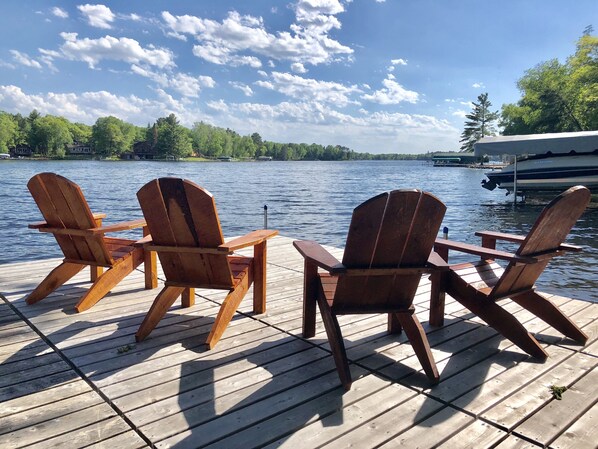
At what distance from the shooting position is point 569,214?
2.74m

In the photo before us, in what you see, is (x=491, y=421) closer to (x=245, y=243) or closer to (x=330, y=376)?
(x=330, y=376)

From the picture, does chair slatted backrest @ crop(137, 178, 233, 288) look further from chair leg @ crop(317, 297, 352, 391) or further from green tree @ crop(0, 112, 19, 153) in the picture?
green tree @ crop(0, 112, 19, 153)

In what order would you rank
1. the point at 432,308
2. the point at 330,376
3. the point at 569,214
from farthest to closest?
the point at 432,308 → the point at 569,214 → the point at 330,376

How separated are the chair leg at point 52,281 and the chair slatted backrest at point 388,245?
8.35 feet

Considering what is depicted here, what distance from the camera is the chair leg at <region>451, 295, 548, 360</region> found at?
2691 mm

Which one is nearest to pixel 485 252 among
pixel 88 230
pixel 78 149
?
pixel 88 230

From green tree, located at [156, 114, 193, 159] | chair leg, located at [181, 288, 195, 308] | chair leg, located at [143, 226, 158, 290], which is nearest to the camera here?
chair leg, located at [181, 288, 195, 308]

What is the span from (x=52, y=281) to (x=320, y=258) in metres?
2.53

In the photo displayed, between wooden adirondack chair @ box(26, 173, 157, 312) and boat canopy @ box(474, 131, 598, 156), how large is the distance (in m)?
15.9

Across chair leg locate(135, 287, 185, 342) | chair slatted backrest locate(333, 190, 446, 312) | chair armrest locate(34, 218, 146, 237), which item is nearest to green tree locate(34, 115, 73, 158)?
chair armrest locate(34, 218, 146, 237)

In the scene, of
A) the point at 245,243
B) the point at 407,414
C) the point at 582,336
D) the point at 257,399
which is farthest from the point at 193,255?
the point at 582,336

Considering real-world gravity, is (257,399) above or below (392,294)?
below

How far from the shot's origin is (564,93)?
3544 centimetres

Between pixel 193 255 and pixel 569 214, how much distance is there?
95.0 inches
